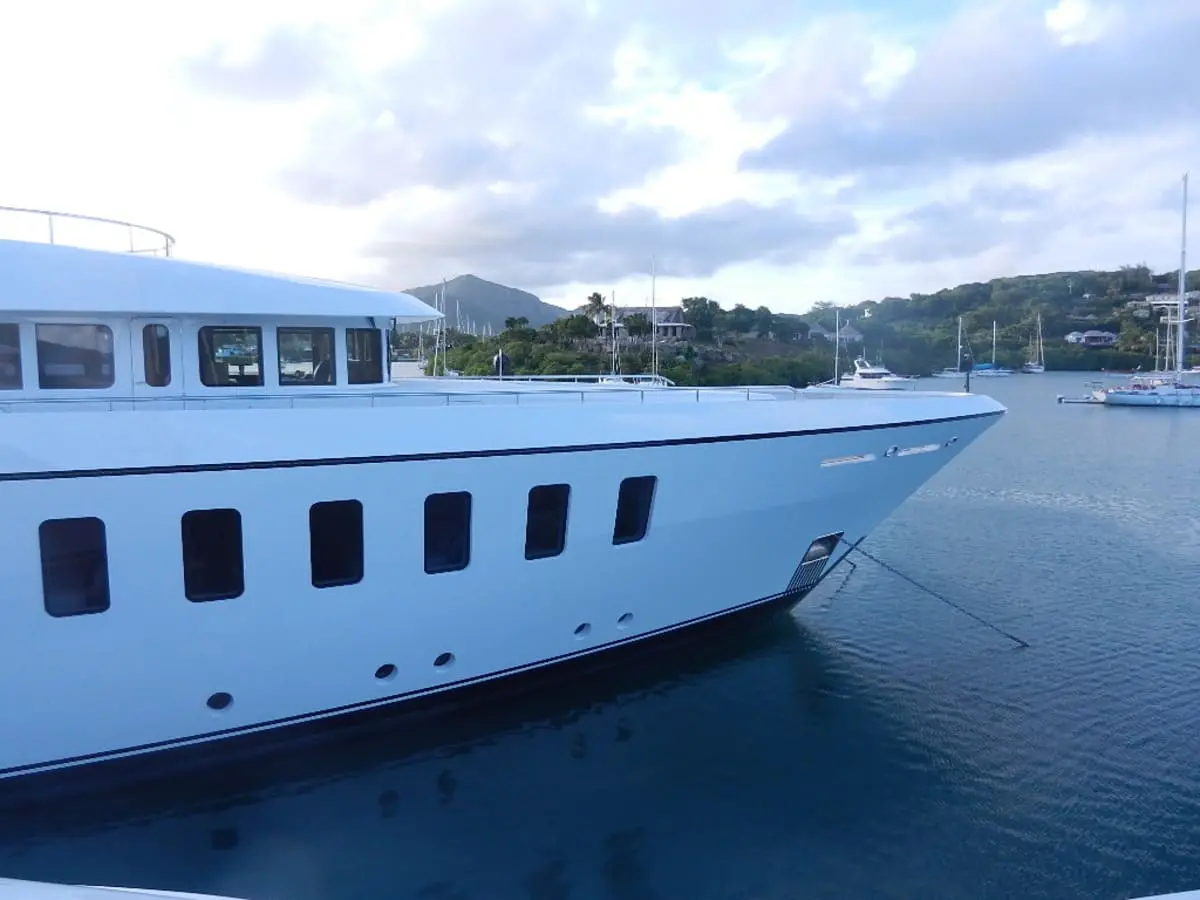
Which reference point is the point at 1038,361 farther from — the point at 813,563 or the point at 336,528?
the point at 336,528

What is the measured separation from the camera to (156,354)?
9.80 meters

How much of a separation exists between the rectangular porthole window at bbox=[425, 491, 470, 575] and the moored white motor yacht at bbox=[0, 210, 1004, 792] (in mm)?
25

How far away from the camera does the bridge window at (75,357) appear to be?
9.26m

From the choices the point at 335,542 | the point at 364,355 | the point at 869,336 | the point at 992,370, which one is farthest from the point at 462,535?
the point at 992,370

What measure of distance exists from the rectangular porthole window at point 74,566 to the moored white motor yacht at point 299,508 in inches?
0.9

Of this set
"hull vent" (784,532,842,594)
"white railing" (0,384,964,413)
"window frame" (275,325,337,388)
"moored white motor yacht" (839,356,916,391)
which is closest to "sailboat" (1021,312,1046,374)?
"moored white motor yacht" (839,356,916,391)

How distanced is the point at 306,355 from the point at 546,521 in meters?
3.82

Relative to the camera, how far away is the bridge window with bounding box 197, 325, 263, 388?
10.0m

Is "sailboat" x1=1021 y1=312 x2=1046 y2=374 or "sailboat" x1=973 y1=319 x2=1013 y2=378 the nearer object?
"sailboat" x1=973 y1=319 x2=1013 y2=378

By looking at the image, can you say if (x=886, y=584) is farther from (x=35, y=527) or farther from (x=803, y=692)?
(x=35, y=527)

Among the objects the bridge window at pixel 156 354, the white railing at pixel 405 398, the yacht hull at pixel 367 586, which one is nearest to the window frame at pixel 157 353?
the bridge window at pixel 156 354

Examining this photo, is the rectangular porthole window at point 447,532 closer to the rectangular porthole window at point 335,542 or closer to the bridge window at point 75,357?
the rectangular porthole window at point 335,542

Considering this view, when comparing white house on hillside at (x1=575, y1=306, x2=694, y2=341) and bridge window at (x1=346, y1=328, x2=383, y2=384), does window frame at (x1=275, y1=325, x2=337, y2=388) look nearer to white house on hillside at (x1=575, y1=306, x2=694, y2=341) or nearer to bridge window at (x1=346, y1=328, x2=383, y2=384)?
bridge window at (x1=346, y1=328, x2=383, y2=384)

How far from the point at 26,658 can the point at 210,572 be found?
175cm
